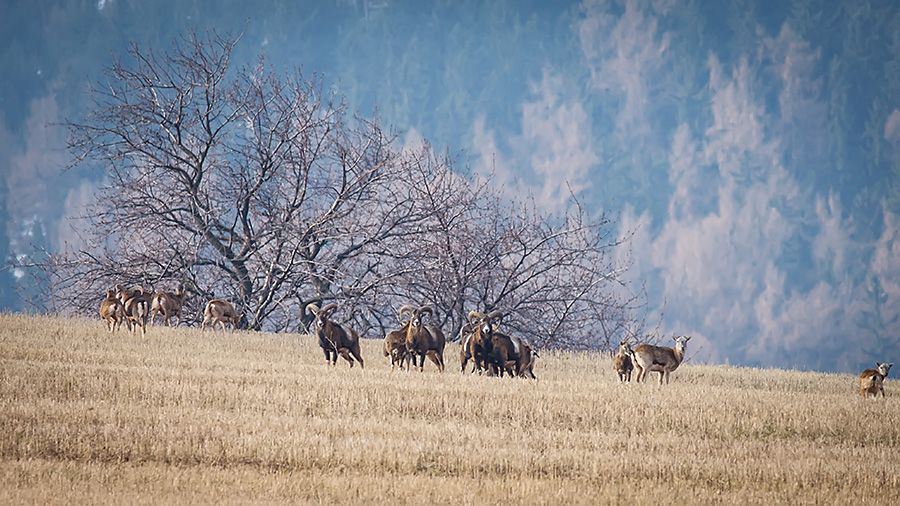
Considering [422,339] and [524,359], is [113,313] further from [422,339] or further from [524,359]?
[524,359]

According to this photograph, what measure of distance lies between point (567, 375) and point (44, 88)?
72.4m

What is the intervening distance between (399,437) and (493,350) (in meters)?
7.70

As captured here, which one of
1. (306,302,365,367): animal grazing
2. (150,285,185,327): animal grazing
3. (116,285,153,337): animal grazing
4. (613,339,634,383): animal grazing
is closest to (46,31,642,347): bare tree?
(150,285,185,327): animal grazing

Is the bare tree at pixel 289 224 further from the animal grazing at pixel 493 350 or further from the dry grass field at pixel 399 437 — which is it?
the dry grass field at pixel 399 437

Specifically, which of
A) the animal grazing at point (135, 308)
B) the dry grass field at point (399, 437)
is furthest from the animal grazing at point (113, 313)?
the dry grass field at point (399, 437)

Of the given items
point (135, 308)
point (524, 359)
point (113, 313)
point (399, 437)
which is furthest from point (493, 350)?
point (113, 313)

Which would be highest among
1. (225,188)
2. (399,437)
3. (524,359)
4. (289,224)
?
(225,188)

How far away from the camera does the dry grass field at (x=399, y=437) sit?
1224 centimetres

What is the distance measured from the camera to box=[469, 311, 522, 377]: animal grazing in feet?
73.6

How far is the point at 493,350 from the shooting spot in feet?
73.8

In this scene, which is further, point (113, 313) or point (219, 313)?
point (219, 313)

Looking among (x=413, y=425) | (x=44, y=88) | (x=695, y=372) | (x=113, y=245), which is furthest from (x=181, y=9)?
(x=413, y=425)

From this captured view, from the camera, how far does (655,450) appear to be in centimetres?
1504

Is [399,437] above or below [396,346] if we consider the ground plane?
below
